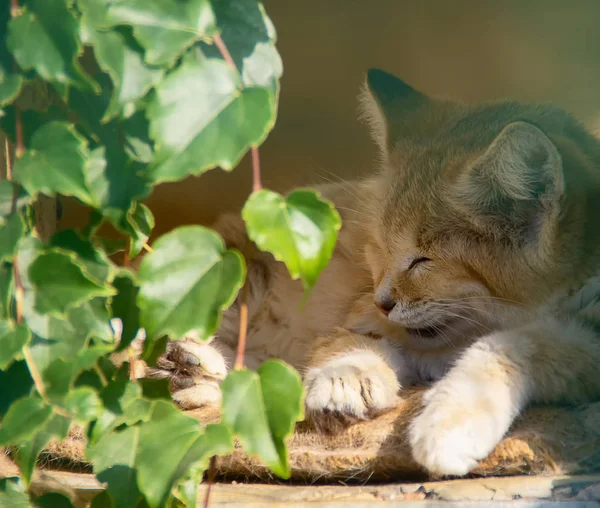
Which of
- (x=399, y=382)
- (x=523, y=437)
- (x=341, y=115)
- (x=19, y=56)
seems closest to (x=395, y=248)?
(x=399, y=382)

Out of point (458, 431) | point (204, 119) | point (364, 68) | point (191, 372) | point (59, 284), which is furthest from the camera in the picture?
point (364, 68)

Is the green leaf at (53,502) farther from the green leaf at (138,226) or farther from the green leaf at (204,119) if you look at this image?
the green leaf at (204,119)

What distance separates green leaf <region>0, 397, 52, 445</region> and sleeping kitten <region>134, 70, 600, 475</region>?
2.24 feet

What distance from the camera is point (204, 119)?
2.77 ft

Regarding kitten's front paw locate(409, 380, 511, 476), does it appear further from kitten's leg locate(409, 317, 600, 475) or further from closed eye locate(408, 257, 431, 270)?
closed eye locate(408, 257, 431, 270)

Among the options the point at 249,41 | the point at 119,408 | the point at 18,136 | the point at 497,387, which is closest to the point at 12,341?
the point at 119,408

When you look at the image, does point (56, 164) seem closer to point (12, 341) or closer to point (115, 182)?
point (115, 182)

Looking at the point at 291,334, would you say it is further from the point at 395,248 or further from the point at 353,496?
the point at 353,496

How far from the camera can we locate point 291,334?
7.64 ft

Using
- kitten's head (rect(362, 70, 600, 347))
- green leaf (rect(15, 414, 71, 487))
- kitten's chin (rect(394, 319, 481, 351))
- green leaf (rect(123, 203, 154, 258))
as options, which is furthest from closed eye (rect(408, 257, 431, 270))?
green leaf (rect(15, 414, 71, 487))

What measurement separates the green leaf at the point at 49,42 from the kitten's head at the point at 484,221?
99cm

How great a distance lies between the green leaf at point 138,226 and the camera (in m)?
1.11

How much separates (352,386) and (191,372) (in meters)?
0.52

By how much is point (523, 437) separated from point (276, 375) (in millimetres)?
626
